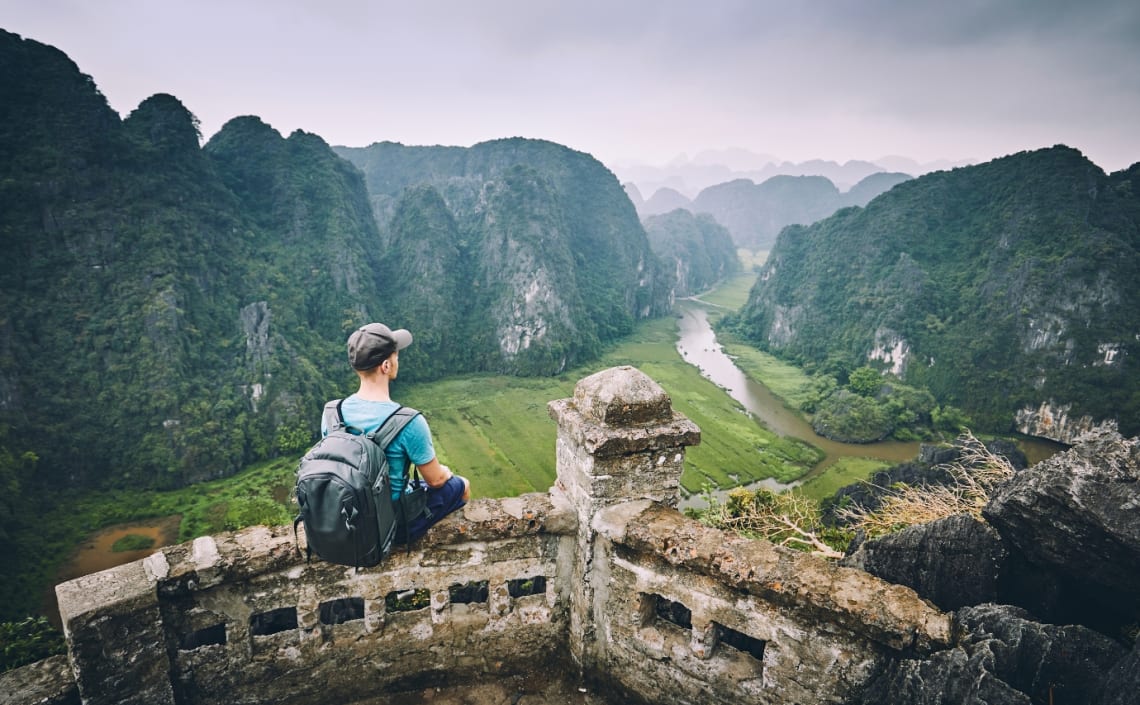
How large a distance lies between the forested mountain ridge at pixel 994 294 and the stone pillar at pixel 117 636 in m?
62.7

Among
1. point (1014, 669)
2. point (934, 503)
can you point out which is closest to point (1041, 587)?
point (1014, 669)

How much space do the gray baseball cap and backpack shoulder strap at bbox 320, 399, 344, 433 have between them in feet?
0.90

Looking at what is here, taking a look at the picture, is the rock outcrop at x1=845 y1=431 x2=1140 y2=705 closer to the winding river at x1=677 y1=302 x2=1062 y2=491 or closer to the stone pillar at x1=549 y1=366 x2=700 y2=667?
the stone pillar at x1=549 y1=366 x2=700 y2=667

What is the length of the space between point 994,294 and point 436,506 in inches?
3279

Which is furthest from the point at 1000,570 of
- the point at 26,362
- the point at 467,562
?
the point at 26,362

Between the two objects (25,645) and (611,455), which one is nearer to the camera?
(611,455)

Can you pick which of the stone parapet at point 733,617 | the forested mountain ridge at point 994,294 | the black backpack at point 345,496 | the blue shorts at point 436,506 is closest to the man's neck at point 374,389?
the black backpack at point 345,496

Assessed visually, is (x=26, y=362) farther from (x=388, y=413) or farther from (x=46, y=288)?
(x=388, y=413)

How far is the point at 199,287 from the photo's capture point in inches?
2237

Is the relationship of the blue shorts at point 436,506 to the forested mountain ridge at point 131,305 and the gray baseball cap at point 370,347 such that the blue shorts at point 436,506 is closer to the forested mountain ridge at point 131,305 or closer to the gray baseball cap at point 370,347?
the gray baseball cap at point 370,347

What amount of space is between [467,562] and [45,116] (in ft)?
244

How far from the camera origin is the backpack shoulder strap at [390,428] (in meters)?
3.02

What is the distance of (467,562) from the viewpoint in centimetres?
396

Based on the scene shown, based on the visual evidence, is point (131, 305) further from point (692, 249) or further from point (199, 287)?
point (692, 249)
